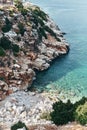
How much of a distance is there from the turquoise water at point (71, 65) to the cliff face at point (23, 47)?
188 centimetres

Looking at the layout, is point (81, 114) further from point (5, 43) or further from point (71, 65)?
point (71, 65)

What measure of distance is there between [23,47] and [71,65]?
9.95 m

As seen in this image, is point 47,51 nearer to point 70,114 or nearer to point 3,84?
point 3,84

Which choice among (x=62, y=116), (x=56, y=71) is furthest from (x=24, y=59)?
(x=62, y=116)

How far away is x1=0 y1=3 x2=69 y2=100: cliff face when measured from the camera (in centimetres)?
5878

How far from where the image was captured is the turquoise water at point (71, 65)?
5894 cm

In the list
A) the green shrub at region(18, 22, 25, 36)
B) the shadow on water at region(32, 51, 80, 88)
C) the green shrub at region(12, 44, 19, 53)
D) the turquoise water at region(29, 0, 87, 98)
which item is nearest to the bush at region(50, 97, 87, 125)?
the turquoise water at region(29, 0, 87, 98)

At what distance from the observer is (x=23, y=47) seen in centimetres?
6962

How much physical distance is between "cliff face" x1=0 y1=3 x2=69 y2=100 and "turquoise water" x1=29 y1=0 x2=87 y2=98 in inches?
73.8

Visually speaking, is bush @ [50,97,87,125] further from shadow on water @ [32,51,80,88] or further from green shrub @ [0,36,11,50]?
green shrub @ [0,36,11,50]

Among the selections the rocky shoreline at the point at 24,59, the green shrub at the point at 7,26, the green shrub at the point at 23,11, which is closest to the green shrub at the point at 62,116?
the rocky shoreline at the point at 24,59

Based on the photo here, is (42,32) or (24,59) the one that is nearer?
(24,59)

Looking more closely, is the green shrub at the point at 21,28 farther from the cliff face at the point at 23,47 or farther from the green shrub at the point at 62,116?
the green shrub at the point at 62,116

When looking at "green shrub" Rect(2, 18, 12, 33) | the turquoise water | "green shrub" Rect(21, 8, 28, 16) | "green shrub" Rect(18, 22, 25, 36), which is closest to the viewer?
the turquoise water
